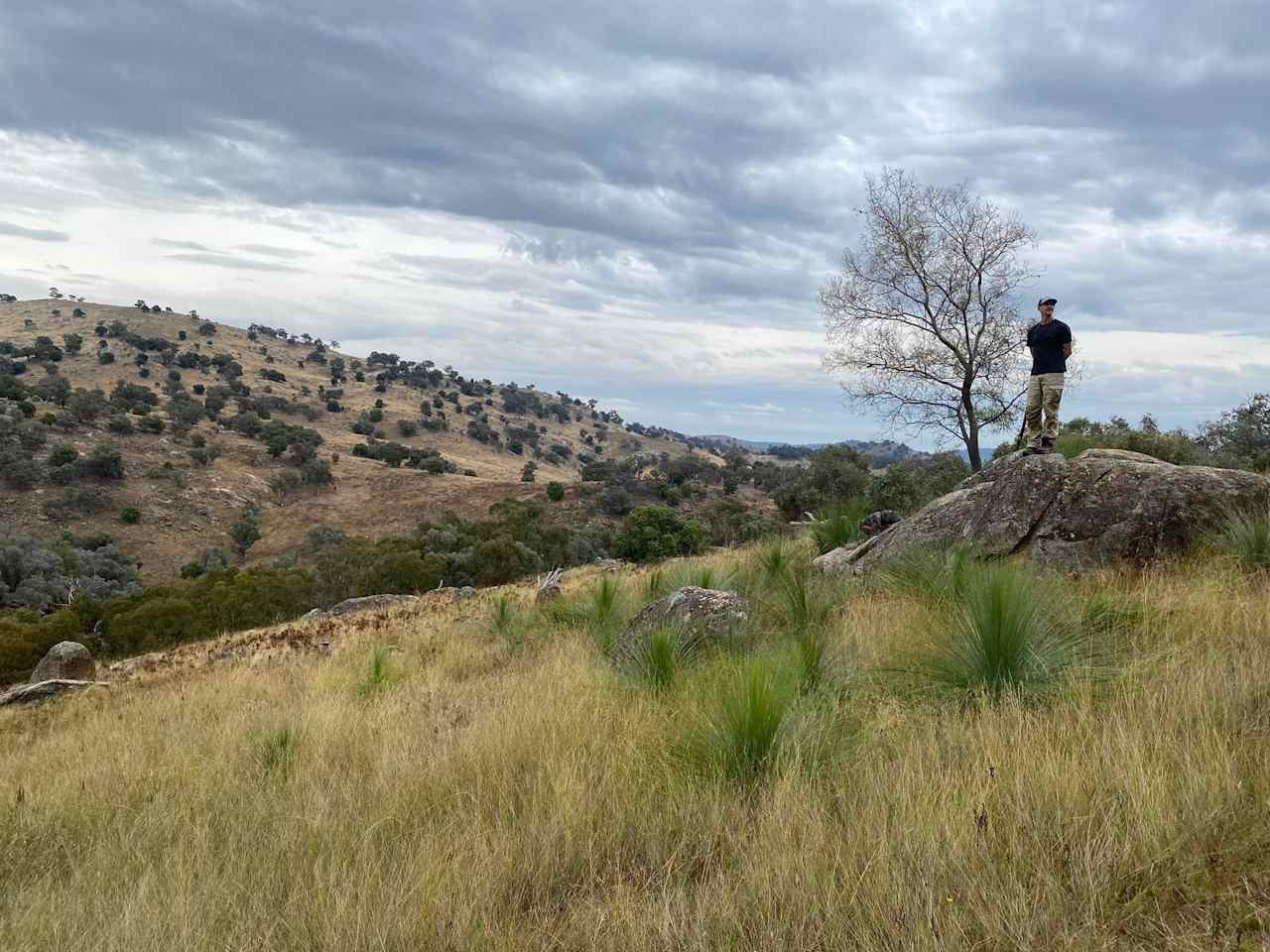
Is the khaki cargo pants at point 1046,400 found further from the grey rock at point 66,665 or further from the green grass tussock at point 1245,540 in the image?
the grey rock at point 66,665

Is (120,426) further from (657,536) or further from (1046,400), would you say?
(1046,400)

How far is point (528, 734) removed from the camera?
191 inches

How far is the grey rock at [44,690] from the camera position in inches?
554

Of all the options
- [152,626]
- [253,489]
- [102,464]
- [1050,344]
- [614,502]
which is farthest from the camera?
[253,489]

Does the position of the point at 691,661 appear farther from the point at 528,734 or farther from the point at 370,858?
the point at 370,858

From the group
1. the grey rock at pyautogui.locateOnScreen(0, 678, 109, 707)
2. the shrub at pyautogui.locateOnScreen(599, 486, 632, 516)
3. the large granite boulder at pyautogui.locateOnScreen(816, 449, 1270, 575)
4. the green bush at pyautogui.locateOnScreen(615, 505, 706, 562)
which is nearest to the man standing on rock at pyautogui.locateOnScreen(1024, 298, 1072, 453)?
the large granite boulder at pyautogui.locateOnScreen(816, 449, 1270, 575)

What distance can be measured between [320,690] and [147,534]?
46.2m

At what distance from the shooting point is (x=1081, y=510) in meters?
8.67

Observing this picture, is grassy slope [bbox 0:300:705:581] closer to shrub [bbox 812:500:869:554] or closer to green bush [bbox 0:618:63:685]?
green bush [bbox 0:618:63:685]

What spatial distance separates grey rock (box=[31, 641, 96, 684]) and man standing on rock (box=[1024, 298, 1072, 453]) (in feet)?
62.8

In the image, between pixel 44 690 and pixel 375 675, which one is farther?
pixel 44 690

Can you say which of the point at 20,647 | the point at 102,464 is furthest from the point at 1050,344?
the point at 102,464

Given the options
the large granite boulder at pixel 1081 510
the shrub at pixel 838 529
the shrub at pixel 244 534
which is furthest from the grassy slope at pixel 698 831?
the shrub at pixel 244 534

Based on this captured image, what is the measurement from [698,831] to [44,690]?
16414 millimetres
